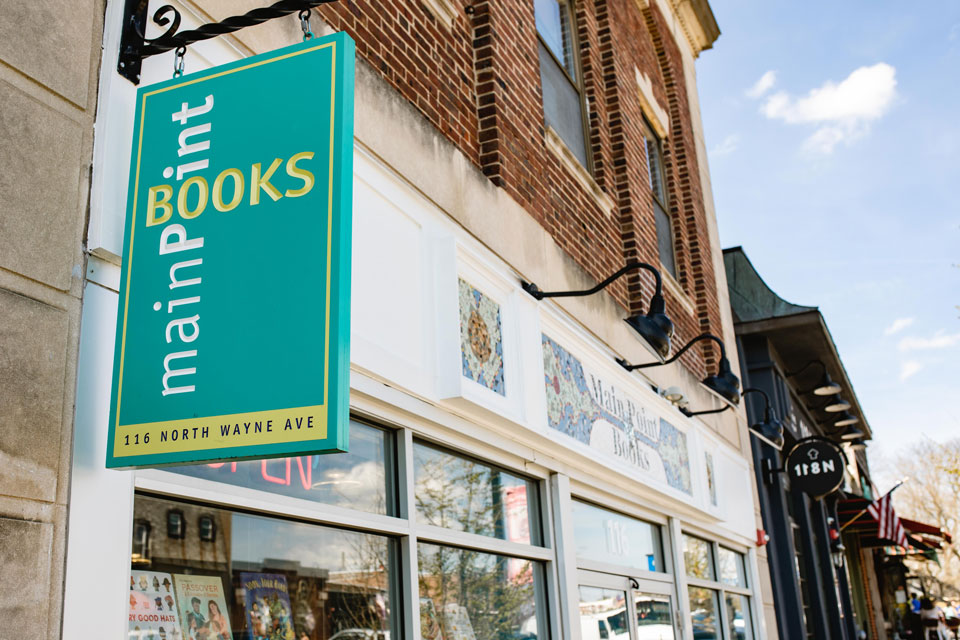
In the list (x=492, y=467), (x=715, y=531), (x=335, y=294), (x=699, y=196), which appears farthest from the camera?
(x=699, y=196)

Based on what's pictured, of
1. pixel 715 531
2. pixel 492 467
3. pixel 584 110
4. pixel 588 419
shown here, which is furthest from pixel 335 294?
pixel 715 531

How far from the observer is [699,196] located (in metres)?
12.6

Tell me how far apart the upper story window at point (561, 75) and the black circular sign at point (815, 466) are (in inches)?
245

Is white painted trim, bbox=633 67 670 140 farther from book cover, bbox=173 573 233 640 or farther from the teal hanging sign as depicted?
book cover, bbox=173 573 233 640

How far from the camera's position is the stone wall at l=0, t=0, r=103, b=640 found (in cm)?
262

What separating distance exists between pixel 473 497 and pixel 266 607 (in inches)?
78.2

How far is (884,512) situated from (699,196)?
781 centimetres

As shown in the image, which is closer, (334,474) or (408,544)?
(334,474)

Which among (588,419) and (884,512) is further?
(884,512)

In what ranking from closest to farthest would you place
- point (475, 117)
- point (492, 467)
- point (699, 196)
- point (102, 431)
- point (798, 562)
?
point (102, 431)
point (492, 467)
point (475, 117)
point (699, 196)
point (798, 562)

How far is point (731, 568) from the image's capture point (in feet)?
34.8

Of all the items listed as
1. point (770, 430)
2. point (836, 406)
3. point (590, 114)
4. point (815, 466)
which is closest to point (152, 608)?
point (590, 114)

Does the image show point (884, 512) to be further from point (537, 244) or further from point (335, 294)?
point (335, 294)

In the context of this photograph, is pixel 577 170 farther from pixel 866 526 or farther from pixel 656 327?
pixel 866 526
